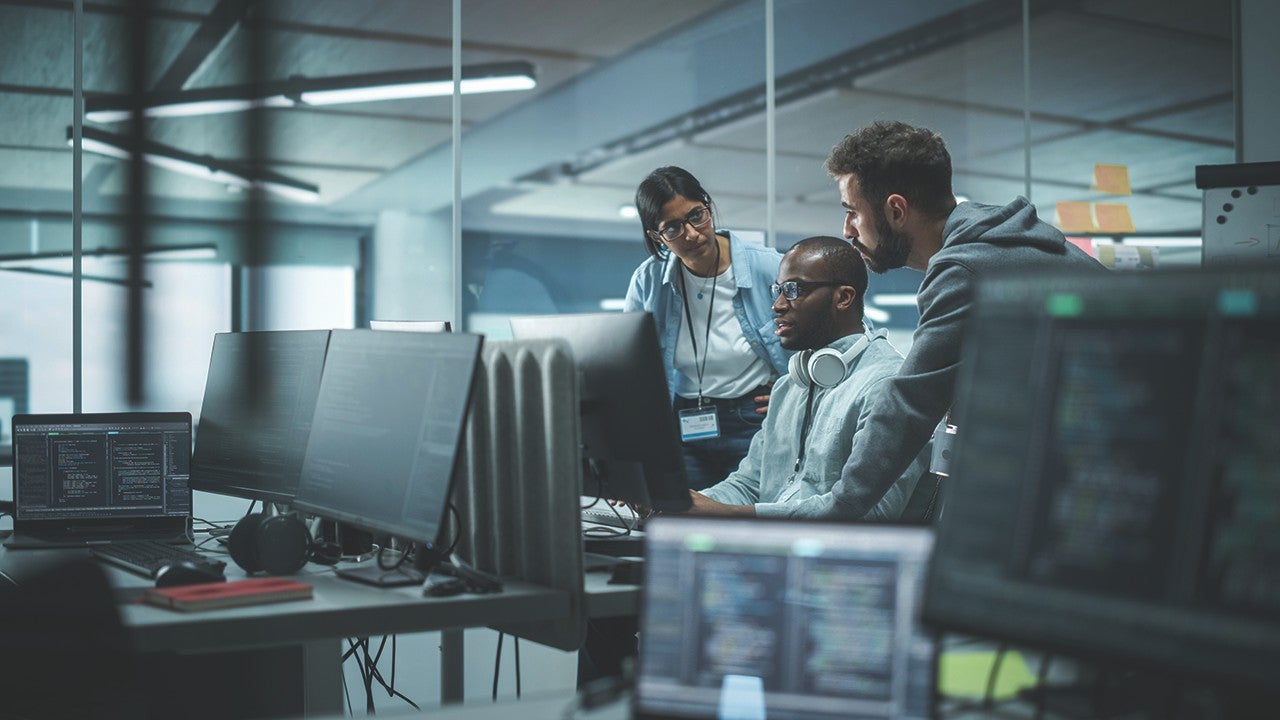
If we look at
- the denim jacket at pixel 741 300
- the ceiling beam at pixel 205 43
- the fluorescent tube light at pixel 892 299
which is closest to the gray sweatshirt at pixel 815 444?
the denim jacket at pixel 741 300

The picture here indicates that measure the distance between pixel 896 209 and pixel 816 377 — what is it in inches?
16.0

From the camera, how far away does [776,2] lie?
4.58 m

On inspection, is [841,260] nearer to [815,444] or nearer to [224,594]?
[815,444]

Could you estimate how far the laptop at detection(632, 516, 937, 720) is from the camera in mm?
1105

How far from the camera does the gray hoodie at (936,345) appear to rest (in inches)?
81.9

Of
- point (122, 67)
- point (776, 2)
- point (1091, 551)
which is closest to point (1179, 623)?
point (1091, 551)

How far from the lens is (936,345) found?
6.84 feet

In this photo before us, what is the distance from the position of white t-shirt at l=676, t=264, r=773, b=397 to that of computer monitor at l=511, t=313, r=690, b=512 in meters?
1.08

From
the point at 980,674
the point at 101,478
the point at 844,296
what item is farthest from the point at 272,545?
the point at 844,296

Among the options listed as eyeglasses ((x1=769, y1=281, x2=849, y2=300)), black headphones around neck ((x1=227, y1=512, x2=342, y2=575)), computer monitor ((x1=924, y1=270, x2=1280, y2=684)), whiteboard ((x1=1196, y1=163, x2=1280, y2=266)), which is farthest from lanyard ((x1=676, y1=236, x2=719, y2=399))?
computer monitor ((x1=924, y1=270, x2=1280, y2=684))

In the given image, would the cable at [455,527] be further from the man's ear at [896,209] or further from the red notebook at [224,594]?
the man's ear at [896,209]

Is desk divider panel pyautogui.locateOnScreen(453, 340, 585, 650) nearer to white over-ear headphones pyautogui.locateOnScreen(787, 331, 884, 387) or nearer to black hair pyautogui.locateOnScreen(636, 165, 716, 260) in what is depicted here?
white over-ear headphones pyautogui.locateOnScreen(787, 331, 884, 387)

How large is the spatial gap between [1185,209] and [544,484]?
4566mm

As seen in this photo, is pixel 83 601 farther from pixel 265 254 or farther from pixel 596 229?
pixel 596 229
